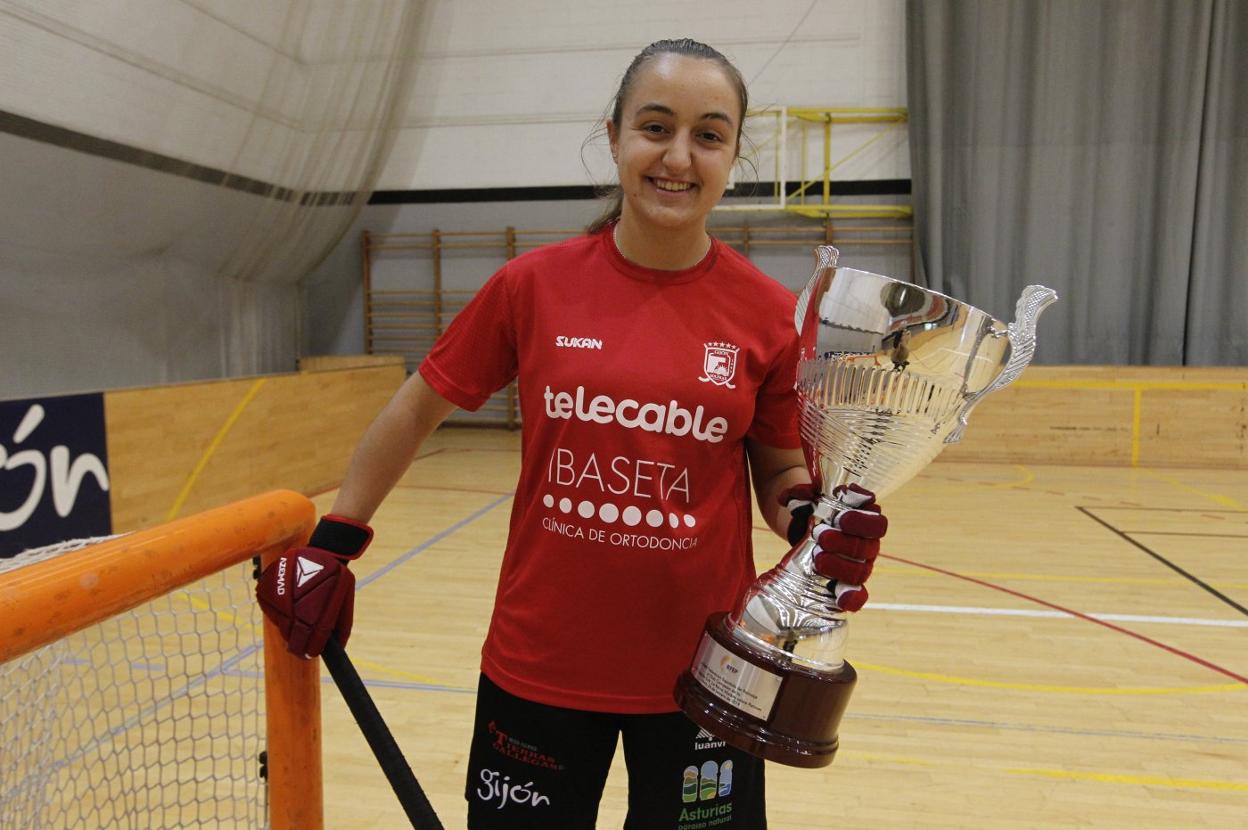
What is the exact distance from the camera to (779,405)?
49.0 inches

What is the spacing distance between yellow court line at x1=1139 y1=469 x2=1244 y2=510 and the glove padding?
6378 mm

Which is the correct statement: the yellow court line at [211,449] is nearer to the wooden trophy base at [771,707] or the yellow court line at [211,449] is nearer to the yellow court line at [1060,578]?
the yellow court line at [1060,578]

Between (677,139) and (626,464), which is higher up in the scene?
(677,139)

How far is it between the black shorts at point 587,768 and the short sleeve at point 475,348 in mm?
410

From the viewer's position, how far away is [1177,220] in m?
8.22

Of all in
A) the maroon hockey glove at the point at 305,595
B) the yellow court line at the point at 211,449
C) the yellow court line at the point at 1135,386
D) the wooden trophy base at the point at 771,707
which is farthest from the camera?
the yellow court line at the point at 1135,386

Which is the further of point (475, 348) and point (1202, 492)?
point (1202, 492)

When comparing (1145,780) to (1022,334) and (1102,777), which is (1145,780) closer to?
(1102,777)

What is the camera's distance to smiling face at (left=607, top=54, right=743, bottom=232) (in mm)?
1090

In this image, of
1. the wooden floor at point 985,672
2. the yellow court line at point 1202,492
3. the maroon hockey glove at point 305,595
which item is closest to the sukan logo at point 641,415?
the maroon hockey glove at point 305,595

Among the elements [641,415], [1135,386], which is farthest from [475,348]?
[1135,386]

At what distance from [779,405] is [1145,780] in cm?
203

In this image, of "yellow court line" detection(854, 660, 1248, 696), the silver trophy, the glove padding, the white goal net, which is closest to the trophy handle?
the silver trophy

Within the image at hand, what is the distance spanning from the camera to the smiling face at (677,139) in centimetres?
109
